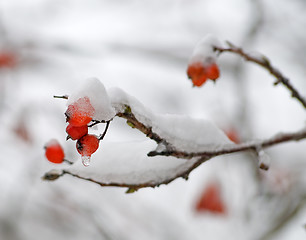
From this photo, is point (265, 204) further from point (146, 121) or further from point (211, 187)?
point (146, 121)

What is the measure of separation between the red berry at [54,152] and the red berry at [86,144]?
0.20m

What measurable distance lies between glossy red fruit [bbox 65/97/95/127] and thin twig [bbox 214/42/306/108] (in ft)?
1.29

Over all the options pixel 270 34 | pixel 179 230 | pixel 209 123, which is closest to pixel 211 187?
pixel 179 230

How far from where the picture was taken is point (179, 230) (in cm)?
308

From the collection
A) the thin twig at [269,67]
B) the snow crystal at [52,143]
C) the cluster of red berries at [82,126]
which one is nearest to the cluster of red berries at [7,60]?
the snow crystal at [52,143]

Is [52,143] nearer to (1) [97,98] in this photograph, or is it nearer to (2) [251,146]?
(1) [97,98]

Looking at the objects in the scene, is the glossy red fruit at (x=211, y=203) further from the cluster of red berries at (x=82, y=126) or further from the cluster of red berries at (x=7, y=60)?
the cluster of red berries at (x=7, y=60)

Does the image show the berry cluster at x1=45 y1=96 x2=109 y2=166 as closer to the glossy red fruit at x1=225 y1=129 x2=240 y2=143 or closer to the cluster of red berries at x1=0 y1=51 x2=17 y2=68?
the glossy red fruit at x1=225 y1=129 x2=240 y2=143

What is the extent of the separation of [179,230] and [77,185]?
40.8 inches

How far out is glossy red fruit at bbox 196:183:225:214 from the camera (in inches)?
103

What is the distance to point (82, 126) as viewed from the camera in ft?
1.98

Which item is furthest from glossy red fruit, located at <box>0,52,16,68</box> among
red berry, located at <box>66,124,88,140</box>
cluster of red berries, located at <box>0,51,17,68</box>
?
red berry, located at <box>66,124,88,140</box>

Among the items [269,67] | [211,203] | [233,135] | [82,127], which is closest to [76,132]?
[82,127]

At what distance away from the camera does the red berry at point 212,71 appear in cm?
84
